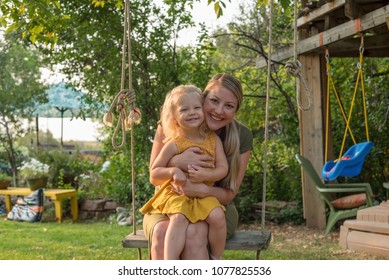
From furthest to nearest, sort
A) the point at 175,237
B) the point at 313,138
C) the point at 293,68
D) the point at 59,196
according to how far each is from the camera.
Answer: the point at 59,196 < the point at 313,138 < the point at 293,68 < the point at 175,237

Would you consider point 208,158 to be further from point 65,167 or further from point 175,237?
point 65,167

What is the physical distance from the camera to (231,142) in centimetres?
270

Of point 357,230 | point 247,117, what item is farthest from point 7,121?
point 357,230

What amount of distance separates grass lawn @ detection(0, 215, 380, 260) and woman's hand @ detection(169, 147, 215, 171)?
8.03ft

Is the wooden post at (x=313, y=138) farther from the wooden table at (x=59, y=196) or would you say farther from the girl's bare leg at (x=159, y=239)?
the girl's bare leg at (x=159, y=239)

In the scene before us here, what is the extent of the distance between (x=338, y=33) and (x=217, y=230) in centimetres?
345

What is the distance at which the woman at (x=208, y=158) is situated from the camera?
2443mm

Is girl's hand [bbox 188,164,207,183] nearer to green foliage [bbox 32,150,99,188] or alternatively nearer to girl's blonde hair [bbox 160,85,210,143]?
girl's blonde hair [bbox 160,85,210,143]

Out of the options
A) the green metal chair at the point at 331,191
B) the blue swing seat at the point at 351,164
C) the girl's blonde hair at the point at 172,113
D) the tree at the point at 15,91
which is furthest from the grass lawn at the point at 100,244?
the tree at the point at 15,91

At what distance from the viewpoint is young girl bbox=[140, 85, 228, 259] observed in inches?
95.5

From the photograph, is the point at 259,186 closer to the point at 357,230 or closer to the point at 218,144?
the point at 357,230

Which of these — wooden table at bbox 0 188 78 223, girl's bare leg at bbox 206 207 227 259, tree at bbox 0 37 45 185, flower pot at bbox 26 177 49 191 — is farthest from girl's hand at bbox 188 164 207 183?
tree at bbox 0 37 45 185

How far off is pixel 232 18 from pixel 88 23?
135 inches

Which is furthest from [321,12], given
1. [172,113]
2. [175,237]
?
[175,237]
